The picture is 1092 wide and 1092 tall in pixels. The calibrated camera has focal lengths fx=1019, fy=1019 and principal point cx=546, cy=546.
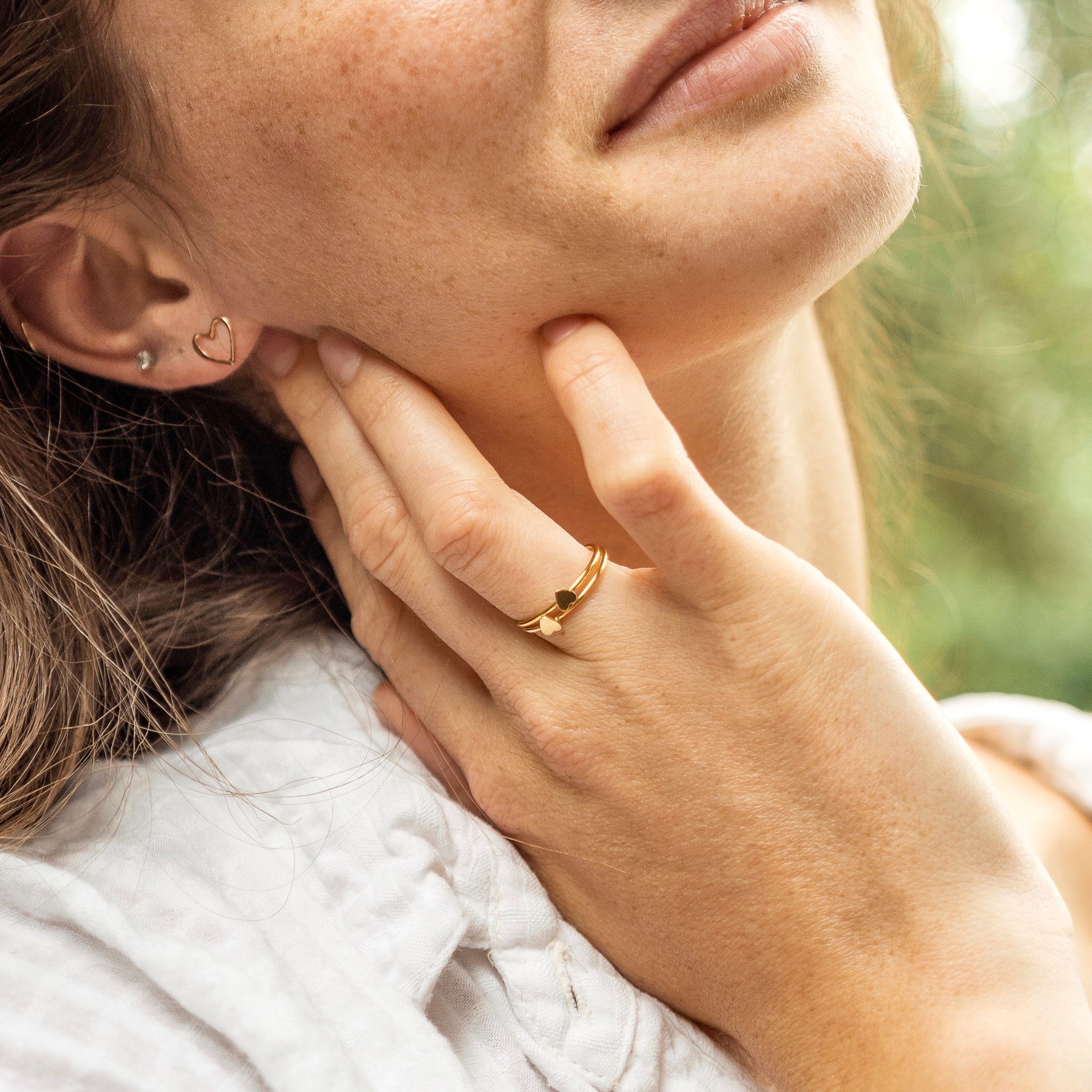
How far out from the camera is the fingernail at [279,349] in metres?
1.04

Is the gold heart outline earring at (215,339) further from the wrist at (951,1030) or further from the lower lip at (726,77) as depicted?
the wrist at (951,1030)

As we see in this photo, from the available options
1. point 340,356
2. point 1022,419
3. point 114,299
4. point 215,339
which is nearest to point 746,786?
point 340,356

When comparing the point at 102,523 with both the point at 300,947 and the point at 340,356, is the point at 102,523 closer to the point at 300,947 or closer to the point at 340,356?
→ the point at 340,356

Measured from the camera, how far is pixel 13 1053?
75 cm

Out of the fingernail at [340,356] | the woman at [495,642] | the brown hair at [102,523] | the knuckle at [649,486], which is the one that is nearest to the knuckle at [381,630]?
the woman at [495,642]

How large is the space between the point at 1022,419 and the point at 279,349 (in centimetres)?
274

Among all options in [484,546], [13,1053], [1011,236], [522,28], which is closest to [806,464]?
[484,546]

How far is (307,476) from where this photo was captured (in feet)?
3.79

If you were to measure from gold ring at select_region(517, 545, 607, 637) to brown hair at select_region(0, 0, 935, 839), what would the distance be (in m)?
0.36

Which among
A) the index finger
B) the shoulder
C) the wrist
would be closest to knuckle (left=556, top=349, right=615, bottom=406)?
the index finger

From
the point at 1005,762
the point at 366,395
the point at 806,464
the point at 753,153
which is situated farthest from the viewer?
the point at 1005,762

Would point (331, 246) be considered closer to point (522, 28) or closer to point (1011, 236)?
point (522, 28)

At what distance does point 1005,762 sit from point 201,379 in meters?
1.20

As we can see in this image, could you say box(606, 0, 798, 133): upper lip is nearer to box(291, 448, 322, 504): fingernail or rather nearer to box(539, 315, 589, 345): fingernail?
box(539, 315, 589, 345): fingernail
